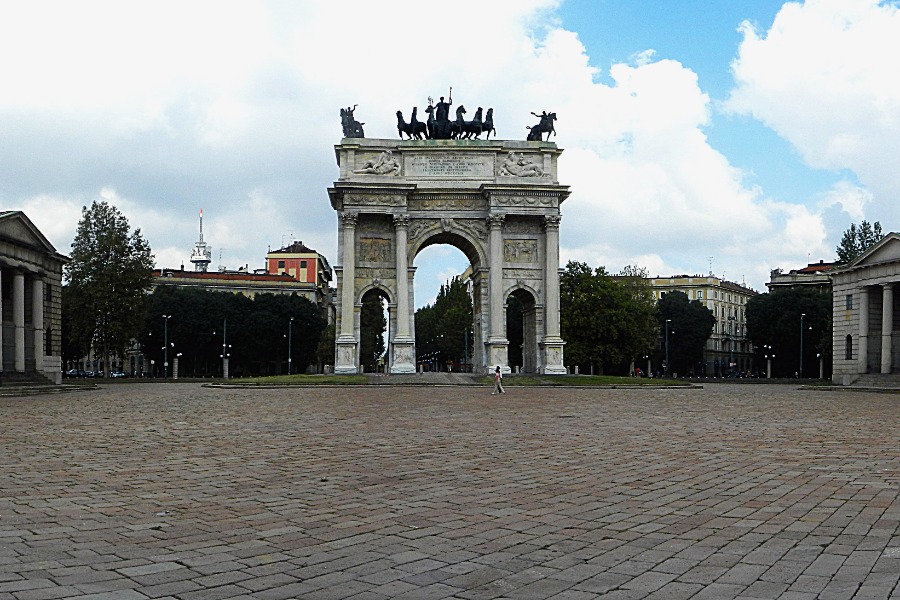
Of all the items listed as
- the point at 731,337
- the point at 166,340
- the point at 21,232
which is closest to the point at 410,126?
the point at 21,232

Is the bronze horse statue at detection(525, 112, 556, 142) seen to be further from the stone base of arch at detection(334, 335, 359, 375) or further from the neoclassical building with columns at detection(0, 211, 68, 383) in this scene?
the neoclassical building with columns at detection(0, 211, 68, 383)

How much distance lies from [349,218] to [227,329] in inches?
1873

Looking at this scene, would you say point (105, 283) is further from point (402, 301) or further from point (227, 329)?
point (227, 329)

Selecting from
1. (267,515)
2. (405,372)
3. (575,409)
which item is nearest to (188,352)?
(405,372)

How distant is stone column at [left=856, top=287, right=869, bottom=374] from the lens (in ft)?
193

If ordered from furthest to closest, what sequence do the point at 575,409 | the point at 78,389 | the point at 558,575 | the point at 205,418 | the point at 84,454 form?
the point at 78,389 → the point at 575,409 → the point at 205,418 → the point at 84,454 → the point at 558,575

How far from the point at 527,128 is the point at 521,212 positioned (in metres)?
6.80

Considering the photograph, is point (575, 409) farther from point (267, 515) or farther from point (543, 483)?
point (267, 515)

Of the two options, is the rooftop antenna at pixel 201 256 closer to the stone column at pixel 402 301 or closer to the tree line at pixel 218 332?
the tree line at pixel 218 332

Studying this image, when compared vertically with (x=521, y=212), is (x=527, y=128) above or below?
above

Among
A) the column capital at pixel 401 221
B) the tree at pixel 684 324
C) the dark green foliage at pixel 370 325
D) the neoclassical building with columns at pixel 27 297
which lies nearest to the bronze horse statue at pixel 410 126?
the column capital at pixel 401 221

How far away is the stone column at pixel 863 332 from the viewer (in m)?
58.8

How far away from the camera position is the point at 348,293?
190 feet

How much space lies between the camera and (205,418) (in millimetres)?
22578
